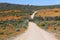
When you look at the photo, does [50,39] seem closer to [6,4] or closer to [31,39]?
[31,39]

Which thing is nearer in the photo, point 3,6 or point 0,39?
point 0,39

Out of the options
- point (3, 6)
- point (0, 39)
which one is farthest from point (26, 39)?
point (3, 6)

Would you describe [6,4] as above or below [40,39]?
below

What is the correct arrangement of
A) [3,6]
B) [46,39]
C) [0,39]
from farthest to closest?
[3,6], [0,39], [46,39]

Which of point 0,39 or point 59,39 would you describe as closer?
point 59,39

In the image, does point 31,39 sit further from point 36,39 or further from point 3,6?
point 3,6

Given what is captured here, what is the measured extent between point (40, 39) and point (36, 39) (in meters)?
0.38

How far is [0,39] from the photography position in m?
26.4

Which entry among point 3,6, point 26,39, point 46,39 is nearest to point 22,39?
point 26,39

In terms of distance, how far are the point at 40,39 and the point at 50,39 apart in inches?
37.8

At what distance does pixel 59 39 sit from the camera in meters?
23.8

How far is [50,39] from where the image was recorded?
75.6 feet

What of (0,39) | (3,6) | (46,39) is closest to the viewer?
(46,39)

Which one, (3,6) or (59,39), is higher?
(59,39)
